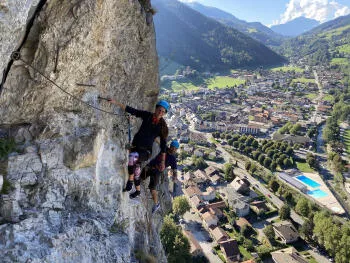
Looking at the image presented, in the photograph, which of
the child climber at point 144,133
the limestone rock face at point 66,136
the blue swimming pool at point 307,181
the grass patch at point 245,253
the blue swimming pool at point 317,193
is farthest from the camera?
the blue swimming pool at point 307,181

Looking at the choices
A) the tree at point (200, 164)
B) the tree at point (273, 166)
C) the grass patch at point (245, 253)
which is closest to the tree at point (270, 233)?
the grass patch at point (245, 253)

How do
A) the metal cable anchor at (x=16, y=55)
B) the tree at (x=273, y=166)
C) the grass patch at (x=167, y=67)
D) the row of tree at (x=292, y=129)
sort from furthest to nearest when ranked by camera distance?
the grass patch at (x=167, y=67) → the row of tree at (x=292, y=129) → the tree at (x=273, y=166) → the metal cable anchor at (x=16, y=55)

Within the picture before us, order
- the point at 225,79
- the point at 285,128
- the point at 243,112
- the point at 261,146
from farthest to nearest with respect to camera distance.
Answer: the point at 225,79 < the point at 243,112 < the point at 285,128 < the point at 261,146

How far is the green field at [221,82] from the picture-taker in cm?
17175

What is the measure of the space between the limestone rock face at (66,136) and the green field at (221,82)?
529 feet

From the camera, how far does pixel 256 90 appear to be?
6378 inches

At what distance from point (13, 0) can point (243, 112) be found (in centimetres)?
12112

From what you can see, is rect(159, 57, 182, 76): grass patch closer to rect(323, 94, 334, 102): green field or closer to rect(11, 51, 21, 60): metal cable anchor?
rect(323, 94, 334, 102): green field

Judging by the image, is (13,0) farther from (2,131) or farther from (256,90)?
(256,90)

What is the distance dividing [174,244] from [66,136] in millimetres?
28970

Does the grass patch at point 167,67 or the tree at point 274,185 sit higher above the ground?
the grass patch at point 167,67

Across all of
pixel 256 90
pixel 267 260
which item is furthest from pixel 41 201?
pixel 256 90

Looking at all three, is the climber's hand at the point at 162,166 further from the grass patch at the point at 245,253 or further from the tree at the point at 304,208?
the tree at the point at 304,208

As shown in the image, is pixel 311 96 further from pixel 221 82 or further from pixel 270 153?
pixel 270 153
